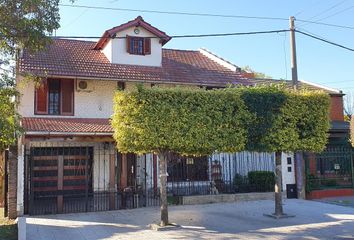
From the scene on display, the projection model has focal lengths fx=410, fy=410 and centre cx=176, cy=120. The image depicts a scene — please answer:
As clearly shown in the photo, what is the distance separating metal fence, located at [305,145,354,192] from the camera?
62.4 feet

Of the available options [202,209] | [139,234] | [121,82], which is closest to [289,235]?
[139,234]

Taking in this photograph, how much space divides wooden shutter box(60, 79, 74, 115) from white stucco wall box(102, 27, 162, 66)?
2.34 metres

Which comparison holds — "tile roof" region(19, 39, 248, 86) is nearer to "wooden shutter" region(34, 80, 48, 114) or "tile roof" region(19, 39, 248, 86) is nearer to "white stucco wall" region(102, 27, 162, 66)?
"white stucco wall" region(102, 27, 162, 66)

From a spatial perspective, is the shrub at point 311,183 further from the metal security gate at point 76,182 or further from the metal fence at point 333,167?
the metal security gate at point 76,182

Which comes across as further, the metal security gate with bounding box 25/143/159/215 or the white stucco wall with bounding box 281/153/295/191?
the white stucco wall with bounding box 281/153/295/191

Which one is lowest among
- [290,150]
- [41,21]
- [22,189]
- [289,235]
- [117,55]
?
[289,235]

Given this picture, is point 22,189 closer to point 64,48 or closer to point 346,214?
point 64,48

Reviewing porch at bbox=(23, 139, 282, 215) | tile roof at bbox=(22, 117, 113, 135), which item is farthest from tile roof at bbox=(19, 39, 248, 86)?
porch at bbox=(23, 139, 282, 215)

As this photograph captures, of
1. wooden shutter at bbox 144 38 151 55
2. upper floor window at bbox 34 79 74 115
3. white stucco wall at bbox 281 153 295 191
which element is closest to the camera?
upper floor window at bbox 34 79 74 115

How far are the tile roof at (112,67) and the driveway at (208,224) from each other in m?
6.13

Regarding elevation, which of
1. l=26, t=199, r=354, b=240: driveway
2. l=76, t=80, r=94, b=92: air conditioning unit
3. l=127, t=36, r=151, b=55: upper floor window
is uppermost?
l=127, t=36, r=151, b=55: upper floor window

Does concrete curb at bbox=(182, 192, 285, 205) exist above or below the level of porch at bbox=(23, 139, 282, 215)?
below

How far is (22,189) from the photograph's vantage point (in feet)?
46.8

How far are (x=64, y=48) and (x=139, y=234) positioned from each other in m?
12.3
